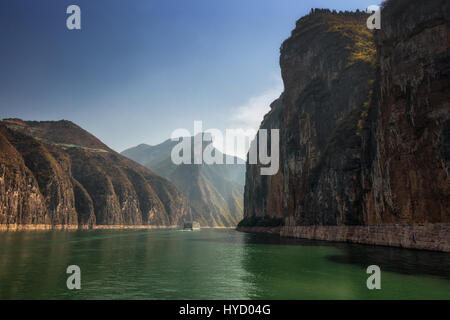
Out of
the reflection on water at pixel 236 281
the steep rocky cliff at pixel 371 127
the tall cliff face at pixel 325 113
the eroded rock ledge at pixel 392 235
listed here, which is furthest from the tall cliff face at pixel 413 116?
the reflection on water at pixel 236 281

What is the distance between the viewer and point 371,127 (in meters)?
56.3

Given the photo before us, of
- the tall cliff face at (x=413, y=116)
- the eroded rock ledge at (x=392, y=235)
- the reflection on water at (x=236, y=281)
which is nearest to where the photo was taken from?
the reflection on water at (x=236, y=281)

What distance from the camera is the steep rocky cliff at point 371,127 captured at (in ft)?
135

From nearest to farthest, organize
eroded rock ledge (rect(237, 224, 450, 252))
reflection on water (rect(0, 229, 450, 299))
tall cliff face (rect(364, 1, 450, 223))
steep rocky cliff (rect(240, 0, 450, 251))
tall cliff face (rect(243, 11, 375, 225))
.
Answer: reflection on water (rect(0, 229, 450, 299)), eroded rock ledge (rect(237, 224, 450, 252)), tall cliff face (rect(364, 1, 450, 223)), steep rocky cliff (rect(240, 0, 450, 251)), tall cliff face (rect(243, 11, 375, 225))

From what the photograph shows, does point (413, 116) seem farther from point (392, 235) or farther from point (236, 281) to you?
point (236, 281)

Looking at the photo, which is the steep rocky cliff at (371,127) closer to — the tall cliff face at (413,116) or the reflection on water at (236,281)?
the tall cliff face at (413,116)

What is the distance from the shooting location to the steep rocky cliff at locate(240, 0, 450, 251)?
41062 millimetres

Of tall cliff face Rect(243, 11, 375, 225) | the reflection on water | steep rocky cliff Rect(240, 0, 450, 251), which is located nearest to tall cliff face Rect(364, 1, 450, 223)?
steep rocky cliff Rect(240, 0, 450, 251)

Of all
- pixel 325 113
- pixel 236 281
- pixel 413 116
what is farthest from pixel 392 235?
pixel 325 113

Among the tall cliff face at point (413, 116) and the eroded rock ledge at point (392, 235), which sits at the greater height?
the tall cliff face at point (413, 116)

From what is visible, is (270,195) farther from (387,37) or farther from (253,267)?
(253,267)

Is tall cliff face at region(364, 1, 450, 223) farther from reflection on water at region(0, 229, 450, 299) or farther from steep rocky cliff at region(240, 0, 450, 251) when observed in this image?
reflection on water at region(0, 229, 450, 299)

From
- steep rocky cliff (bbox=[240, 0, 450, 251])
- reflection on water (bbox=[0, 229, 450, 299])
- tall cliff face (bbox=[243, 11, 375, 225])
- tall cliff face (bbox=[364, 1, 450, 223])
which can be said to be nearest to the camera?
reflection on water (bbox=[0, 229, 450, 299])
